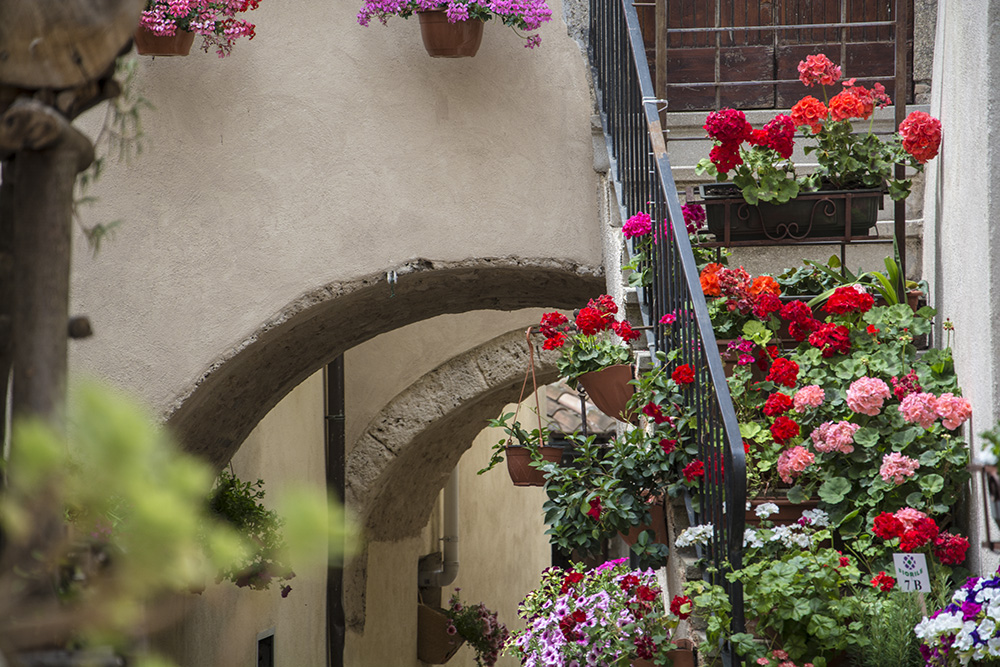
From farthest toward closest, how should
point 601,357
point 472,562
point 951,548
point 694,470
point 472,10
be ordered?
point 472,562 < point 472,10 < point 601,357 < point 694,470 < point 951,548

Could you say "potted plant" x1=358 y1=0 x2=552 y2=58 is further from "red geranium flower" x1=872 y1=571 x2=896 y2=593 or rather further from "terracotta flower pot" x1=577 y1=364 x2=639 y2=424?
"red geranium flower" x1=872 y1=571 x2=896 y2=593

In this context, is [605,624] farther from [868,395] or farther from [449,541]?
[449,541]

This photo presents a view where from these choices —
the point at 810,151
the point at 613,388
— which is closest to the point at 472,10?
the point at 810,151

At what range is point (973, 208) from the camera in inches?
124

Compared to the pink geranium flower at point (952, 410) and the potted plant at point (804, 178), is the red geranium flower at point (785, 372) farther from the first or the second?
the potted plant at point (804, 178)

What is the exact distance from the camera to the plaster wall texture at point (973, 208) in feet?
9.71

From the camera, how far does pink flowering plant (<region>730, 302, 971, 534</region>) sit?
3.23 meters

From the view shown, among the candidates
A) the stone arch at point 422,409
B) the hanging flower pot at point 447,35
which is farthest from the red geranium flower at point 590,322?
the stone arch at point 422,409

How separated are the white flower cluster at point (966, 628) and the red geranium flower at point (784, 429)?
2.38 ft

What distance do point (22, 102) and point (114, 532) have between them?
60 centimetres

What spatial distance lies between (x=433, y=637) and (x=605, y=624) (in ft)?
21.2

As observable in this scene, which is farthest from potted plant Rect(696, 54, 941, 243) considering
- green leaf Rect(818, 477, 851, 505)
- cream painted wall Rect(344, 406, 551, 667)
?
cream painted wall Rect(344, 406, 551, 667)

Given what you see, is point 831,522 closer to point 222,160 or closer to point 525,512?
point 222,160

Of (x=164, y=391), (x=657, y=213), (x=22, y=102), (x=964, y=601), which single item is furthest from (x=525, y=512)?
(x=22, y=102)
